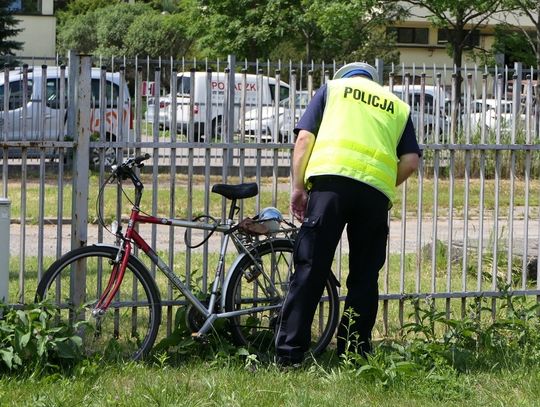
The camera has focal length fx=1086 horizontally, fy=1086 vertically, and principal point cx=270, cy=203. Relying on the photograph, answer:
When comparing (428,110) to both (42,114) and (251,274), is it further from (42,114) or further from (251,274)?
(42,114)

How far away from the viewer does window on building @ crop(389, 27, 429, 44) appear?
63031 mm

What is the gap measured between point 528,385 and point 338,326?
1.28 metres

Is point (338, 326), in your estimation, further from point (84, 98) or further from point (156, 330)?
point (84, 98)

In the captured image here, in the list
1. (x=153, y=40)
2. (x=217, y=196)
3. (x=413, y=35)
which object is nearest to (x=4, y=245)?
(x=217, y=196)

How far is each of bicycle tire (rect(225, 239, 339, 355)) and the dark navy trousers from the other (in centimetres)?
31

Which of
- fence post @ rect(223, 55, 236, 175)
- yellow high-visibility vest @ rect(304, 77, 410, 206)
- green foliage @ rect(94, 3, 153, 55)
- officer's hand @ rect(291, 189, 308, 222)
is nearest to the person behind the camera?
yellow high-visibility vest @ rect(304, 77, 410, 206)

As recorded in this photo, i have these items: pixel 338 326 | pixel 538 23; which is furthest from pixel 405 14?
pixel 338 326

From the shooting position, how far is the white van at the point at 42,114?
670cm

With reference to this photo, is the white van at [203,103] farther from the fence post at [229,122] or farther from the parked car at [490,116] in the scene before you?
the parked car at [490,116]

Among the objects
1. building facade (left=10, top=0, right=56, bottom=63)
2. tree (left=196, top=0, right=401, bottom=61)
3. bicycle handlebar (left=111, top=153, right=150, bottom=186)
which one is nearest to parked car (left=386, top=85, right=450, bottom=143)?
bicycle handlebar (left=111, top=153, right=150, bottom=186)

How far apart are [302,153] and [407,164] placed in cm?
66

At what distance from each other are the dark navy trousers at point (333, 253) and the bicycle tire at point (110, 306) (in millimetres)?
828

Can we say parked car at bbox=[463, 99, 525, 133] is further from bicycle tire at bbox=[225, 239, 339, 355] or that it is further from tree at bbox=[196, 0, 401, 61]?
tree at bbox=[196, 0, 401, 61]

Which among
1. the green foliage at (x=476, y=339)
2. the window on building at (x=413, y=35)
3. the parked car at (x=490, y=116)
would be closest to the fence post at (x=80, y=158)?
the green foliage at (x=476, y=339)
